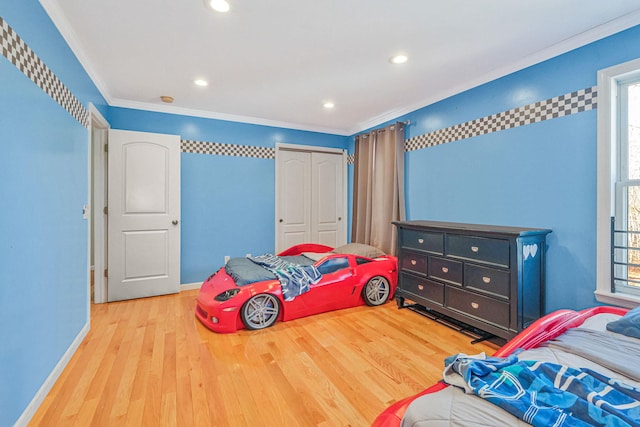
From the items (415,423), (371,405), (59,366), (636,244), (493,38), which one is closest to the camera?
(415,423)

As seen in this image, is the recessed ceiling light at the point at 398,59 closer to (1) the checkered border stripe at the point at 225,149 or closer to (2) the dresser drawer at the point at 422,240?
(2) the dresser drawer at the point at 422,240

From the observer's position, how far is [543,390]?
37.4 inches

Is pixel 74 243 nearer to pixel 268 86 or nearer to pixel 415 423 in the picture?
pixel 268 86

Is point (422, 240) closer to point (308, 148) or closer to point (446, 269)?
point (446, 269)

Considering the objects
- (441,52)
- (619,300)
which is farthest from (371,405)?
(441,52)

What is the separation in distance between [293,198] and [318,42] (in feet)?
8.62

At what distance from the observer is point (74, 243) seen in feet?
7.57

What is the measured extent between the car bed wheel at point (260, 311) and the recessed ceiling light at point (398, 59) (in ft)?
7.80

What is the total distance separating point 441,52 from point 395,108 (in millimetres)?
1444

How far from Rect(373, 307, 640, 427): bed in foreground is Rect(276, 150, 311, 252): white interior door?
3517mm

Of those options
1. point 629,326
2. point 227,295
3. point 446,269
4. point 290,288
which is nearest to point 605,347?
point 629,326

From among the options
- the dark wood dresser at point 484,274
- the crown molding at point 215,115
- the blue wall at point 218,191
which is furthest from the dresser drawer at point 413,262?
the crown molding at point 215,115

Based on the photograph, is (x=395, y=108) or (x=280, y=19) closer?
(x=280, y=19)

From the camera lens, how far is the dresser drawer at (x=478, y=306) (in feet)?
7.45
